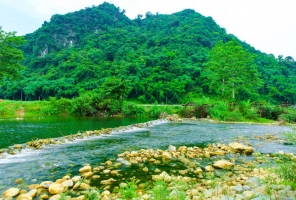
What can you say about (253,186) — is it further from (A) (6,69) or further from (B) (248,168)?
(A) (6,69)

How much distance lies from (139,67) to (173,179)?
53953mm

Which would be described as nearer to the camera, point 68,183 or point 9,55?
point 68,183

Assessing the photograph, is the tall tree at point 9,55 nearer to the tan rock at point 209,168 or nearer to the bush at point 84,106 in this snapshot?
the bush at point 84,106

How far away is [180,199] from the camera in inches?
150

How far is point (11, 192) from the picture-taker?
567 centimetres

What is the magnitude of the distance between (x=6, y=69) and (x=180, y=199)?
34177mm

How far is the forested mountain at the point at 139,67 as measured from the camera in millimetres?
52750

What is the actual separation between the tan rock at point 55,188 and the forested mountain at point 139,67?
101ft

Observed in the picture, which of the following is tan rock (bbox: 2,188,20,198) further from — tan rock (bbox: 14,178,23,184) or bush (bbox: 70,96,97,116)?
bush (bbox: 70,96,97,116)

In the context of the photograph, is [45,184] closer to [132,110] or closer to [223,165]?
[223,165]

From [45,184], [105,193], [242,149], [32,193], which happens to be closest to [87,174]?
[45,184]

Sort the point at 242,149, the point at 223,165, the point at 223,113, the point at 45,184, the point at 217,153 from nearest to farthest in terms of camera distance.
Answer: the point at 45,184, the point at 223,165, the point at 217,153, the point at 242,149, the point at 223,113

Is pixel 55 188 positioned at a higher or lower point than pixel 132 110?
lower

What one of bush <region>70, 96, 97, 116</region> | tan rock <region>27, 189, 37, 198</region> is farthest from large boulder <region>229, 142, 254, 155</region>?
bush <region>70, 96, 97, 116</region>
